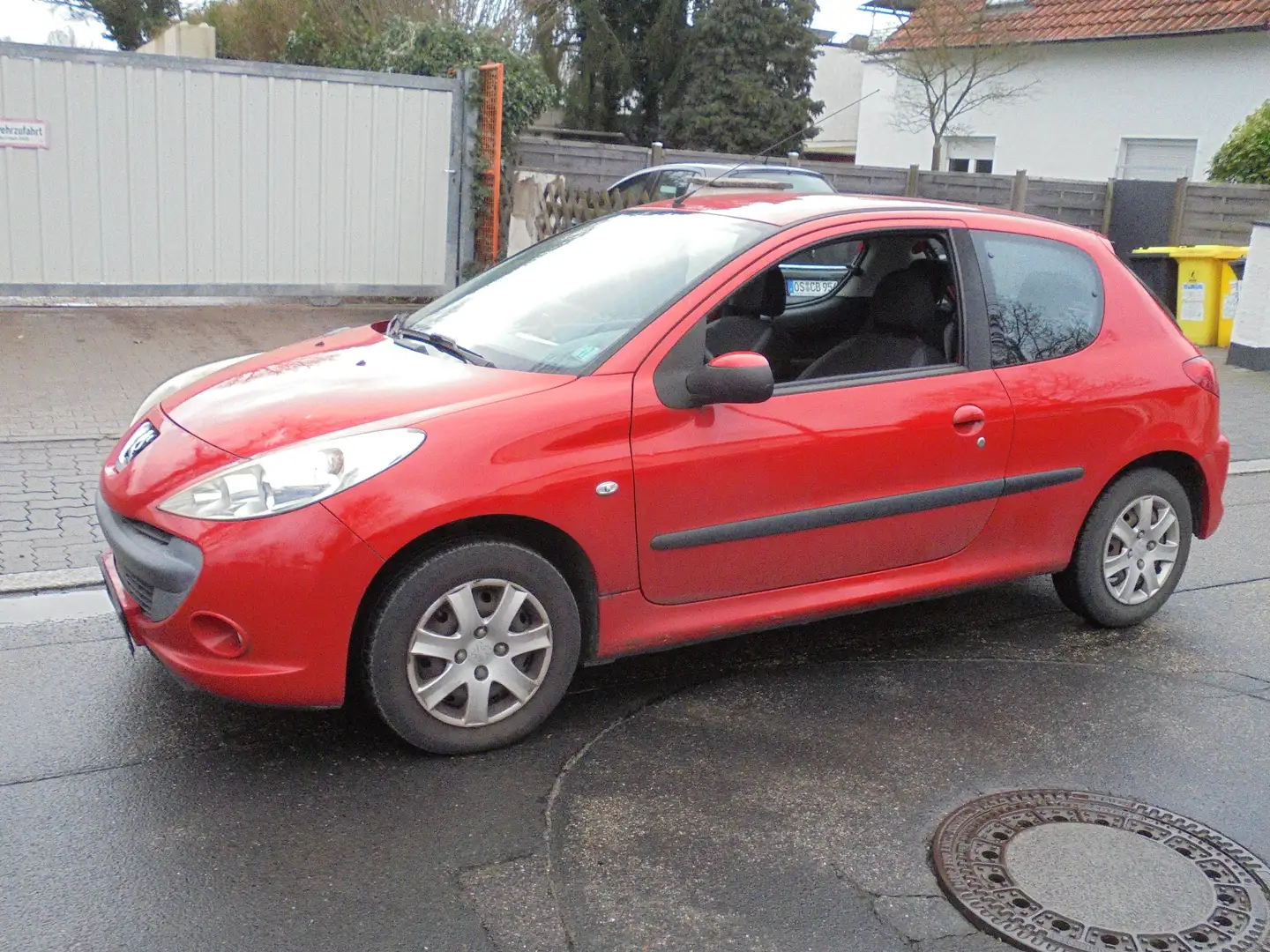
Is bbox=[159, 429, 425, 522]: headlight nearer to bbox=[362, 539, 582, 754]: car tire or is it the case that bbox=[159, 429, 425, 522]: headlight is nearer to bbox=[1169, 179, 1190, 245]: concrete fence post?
bbox=[362, 539, 582, 754]: car tire

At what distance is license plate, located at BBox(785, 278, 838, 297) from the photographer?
5688 millimetres

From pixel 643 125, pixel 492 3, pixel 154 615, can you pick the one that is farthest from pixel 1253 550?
pixel 643 125

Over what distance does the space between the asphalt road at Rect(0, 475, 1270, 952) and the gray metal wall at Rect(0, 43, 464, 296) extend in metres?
6.63

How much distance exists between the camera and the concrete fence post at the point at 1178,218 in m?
17.6

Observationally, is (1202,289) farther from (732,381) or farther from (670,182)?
(732,381)

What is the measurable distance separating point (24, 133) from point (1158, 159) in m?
18.2

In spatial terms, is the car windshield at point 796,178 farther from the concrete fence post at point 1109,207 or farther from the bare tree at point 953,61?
the bare tree at point 953,61

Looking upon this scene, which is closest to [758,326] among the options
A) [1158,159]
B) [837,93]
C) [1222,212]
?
[1222,212]

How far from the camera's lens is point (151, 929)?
296cm

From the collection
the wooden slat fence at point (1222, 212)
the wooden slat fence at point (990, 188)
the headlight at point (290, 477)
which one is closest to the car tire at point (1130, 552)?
the headlight at point (290, 477)

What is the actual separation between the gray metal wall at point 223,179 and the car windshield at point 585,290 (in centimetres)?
688

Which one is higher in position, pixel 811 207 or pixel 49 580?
pixel 811 207

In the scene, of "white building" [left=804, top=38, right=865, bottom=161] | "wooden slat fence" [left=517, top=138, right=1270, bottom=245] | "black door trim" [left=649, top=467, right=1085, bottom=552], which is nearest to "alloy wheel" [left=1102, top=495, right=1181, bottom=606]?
"black door trim" [left=649, top=467, right=1085, bottom=552]

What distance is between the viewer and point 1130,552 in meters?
5.15
